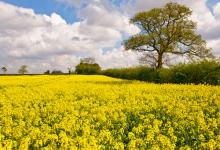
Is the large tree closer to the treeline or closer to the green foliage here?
the treeline

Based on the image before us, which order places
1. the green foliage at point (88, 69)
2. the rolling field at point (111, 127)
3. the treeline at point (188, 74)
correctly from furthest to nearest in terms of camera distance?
1. the green foliage at point (88, 69)
2. the treeline at point (188, 74)
3. the rolling field at point (111, 127)

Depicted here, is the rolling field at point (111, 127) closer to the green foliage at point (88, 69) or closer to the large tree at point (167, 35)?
the large tree at point (167, 35)

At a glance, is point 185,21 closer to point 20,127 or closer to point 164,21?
point 164,21

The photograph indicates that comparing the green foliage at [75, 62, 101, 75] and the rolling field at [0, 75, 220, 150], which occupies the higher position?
the green foliage at [75, 62, 101, 75]

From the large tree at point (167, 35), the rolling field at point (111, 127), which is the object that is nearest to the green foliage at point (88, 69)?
the large tree at point (167, 35)

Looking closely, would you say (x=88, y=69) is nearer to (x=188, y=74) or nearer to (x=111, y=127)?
(x=188, y=74)

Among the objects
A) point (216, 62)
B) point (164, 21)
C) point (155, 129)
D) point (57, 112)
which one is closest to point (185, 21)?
point (164, 21)

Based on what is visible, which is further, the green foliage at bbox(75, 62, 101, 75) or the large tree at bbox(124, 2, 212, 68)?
the green foliage at bbox(75, 62, 101, 75)

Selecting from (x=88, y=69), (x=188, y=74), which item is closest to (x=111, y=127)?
(x=188, y=74)

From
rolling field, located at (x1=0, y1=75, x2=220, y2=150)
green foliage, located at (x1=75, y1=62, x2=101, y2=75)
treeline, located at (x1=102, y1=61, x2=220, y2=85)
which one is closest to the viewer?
rolling field, located at (x1=0, y1=75, x2=220, y2=150)

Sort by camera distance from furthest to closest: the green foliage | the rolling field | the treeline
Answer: the green foliage, the treeline, the rolling field

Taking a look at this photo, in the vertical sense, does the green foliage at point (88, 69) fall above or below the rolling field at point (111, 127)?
above

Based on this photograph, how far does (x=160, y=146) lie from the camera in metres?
10.8

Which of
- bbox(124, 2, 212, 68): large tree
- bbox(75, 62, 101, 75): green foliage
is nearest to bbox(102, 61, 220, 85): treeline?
bbox(124, 2, 212, 68): large tree
